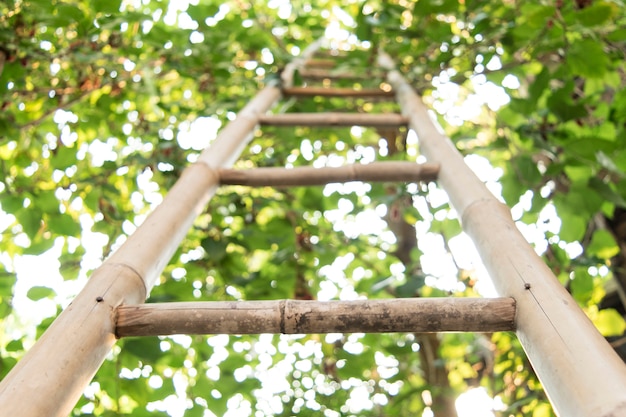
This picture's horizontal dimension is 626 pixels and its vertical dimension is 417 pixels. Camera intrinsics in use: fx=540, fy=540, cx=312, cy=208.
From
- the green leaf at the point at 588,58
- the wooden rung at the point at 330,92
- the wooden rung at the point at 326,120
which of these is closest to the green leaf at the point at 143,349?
the wooden rung at the point at 326,120

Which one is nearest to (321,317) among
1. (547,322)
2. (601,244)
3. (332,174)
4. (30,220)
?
(547,322)

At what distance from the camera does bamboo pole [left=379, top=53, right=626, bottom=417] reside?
680mm

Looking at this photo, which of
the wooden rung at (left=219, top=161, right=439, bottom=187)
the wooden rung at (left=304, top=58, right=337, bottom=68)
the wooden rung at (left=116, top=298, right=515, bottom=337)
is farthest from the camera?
the wooden rung at (left=304, top=58, right=337, bottom=68)

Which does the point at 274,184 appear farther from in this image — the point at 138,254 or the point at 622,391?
the point at 622,391

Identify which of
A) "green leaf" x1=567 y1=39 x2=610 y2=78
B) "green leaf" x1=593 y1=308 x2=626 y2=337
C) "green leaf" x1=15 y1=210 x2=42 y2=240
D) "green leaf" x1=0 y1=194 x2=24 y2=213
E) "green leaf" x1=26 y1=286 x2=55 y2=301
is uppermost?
"green leaf" x1=567 y1=39 x2=610 y2=78

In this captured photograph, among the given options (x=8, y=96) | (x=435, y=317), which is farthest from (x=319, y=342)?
(x=435, y=317)

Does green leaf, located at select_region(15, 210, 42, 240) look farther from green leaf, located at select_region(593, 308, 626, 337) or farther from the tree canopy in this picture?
green leaf, located at select_region(593, 308, 626, 337)

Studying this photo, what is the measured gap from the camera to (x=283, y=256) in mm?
2291

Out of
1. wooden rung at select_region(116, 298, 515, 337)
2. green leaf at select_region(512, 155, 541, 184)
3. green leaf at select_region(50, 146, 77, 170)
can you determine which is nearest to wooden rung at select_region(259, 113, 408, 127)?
green leaf at select_region(512, 155, 541, 184)

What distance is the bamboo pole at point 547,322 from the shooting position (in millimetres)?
680

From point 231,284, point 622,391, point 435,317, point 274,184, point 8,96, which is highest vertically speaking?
point 8,96

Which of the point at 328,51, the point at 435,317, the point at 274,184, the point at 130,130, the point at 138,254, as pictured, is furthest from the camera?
the point at 328,51

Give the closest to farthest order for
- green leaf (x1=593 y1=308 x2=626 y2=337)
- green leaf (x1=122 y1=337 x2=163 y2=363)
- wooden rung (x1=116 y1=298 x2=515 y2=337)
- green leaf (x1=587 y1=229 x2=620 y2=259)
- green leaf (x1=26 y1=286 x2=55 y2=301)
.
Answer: wooden rung (x1=116 y1=298 x2=515 y2=337), green leaf (x1=122 y1=337 x2=163 y2=363), green leaf (x1=26 y1=286 x2=55 y2=301), green leaf (x1=587 y1=229 x2=620 y2=259), green leaf (x1=593 y1=308 x2=626 y2=337)

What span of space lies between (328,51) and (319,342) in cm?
205
